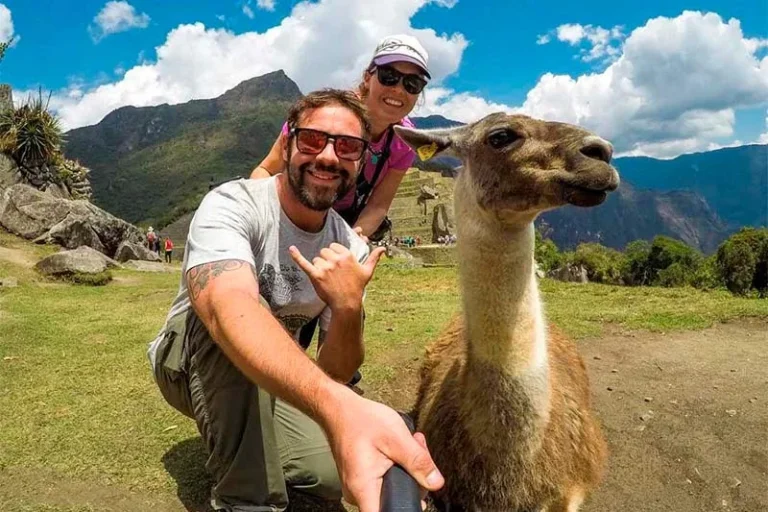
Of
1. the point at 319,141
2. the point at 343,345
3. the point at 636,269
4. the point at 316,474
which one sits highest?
the point at 319,141

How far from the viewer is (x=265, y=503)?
9.27ft

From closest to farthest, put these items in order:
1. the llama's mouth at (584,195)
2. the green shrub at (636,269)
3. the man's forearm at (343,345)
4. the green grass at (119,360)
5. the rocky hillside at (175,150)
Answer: the llama's mouth at (584,195) < the man's forearm at (343,345) < the green grass at (119,360) < the green shrub at (636,269) < the rocky hillside at (175,150)

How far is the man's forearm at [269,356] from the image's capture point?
146 cm

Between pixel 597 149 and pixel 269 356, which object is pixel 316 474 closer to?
pixel 269 356

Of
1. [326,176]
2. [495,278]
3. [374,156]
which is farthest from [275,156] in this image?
[495,278]

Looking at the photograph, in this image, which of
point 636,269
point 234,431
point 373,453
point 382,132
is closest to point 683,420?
point 382,132

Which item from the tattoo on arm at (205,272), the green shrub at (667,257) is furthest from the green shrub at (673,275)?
the tattoo on arm at (205,272)

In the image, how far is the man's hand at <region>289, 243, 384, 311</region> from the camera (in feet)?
7.19

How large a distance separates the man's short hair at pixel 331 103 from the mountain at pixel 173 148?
56.3 m

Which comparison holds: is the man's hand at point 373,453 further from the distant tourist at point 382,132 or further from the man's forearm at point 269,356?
the distant tourist at point 382,132

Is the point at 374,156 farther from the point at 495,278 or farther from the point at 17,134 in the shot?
the point at 17,134

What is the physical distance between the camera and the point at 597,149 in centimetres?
238

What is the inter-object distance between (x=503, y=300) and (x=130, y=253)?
19.2 meters

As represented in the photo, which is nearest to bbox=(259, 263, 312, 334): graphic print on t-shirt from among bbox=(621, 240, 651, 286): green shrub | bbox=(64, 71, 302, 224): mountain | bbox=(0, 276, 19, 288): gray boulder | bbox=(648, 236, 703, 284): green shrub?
bbox=(0, 276, 19, 288): gray boulder
